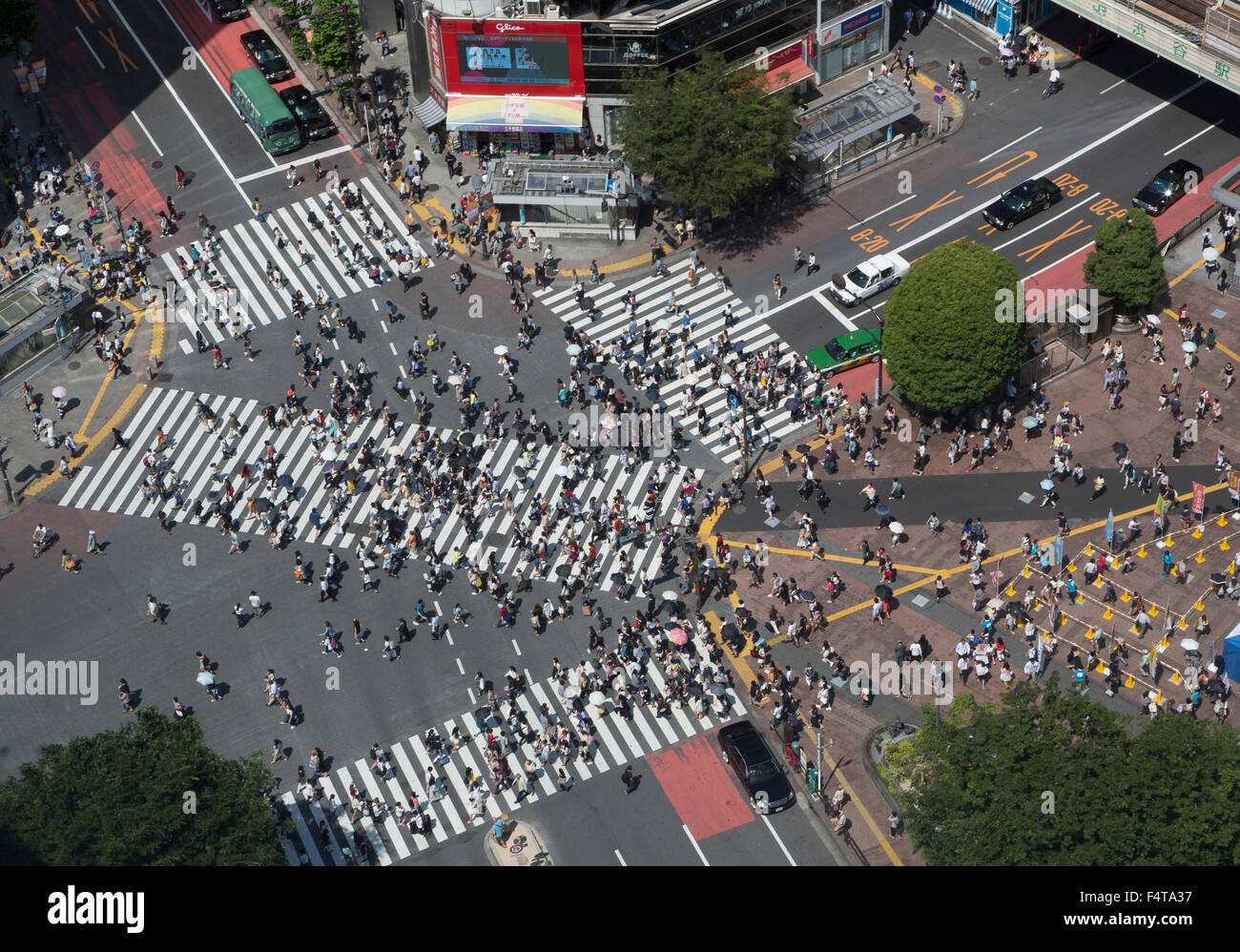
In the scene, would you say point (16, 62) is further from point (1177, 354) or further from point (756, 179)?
point (1177, 354)

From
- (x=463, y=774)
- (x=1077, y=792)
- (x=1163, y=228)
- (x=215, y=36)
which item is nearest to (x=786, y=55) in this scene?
(x=1163, y=228)

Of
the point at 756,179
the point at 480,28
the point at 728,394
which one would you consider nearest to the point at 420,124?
the point at 480,28

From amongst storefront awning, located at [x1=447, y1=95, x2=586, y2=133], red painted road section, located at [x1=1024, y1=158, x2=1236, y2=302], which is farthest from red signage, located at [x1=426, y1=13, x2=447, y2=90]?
red painted road section, located at [x1=1024, y1=158, x2=1236, y2=302]

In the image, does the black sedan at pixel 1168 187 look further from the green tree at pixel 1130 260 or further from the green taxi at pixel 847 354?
the green taxi at pixel 847 354

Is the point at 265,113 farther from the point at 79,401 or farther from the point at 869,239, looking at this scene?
the point at 869,239

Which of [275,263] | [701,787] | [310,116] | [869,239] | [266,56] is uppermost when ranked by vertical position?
[266,56]
